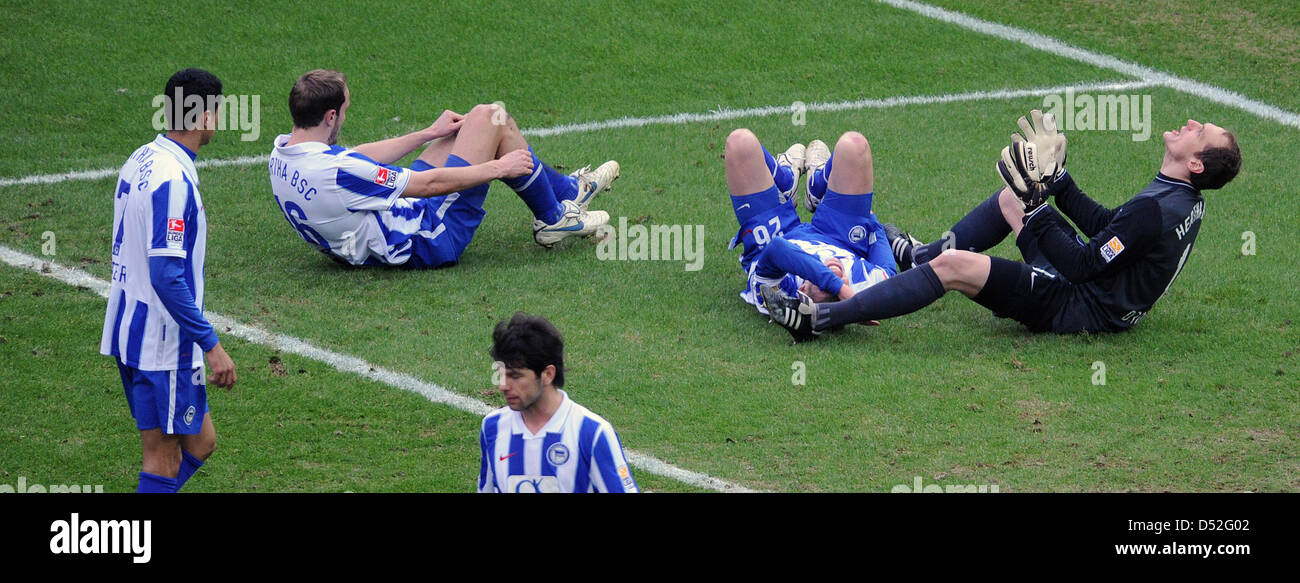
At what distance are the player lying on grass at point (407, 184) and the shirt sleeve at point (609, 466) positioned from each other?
3826 millimetres

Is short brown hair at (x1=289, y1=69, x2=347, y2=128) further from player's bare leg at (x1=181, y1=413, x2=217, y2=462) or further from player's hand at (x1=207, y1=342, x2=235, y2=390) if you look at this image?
player's hand at (x1=207, y1=342, x2=235, y2=390)

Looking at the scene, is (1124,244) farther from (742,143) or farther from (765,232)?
(742,143)

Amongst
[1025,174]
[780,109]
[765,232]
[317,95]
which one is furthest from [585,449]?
[780,109]

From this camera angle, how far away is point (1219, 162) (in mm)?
7672

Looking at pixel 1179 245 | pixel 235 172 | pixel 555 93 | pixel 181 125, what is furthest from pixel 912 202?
pixel 181 125

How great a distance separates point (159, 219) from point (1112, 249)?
204 inches

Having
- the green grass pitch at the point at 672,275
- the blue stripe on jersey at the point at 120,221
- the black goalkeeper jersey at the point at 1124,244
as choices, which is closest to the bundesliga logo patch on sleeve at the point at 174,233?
the blue stripe on jersey at the point at 120,221

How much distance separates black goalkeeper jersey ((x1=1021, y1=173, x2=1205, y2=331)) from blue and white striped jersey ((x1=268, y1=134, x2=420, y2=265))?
3.95 metres

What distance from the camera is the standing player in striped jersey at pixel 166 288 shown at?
5480 millimetres

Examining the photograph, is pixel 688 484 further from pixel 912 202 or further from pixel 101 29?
pixel 101 29

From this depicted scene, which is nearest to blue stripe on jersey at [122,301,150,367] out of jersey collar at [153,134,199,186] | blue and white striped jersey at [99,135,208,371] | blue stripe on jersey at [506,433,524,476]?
blue and white striped jersey at [99,135,208,371]

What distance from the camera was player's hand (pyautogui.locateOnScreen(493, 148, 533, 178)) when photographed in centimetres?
844

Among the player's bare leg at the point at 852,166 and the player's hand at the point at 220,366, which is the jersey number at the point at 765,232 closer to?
the player's bare leg at the point at 852,166

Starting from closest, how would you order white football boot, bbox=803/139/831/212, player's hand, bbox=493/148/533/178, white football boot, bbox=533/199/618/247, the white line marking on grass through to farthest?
player's hand, bbox=493/148/533/178
white football boot, bbox=803/139/831/212
white football boot, bbox=533/199/618/247
the white line marking on grass
